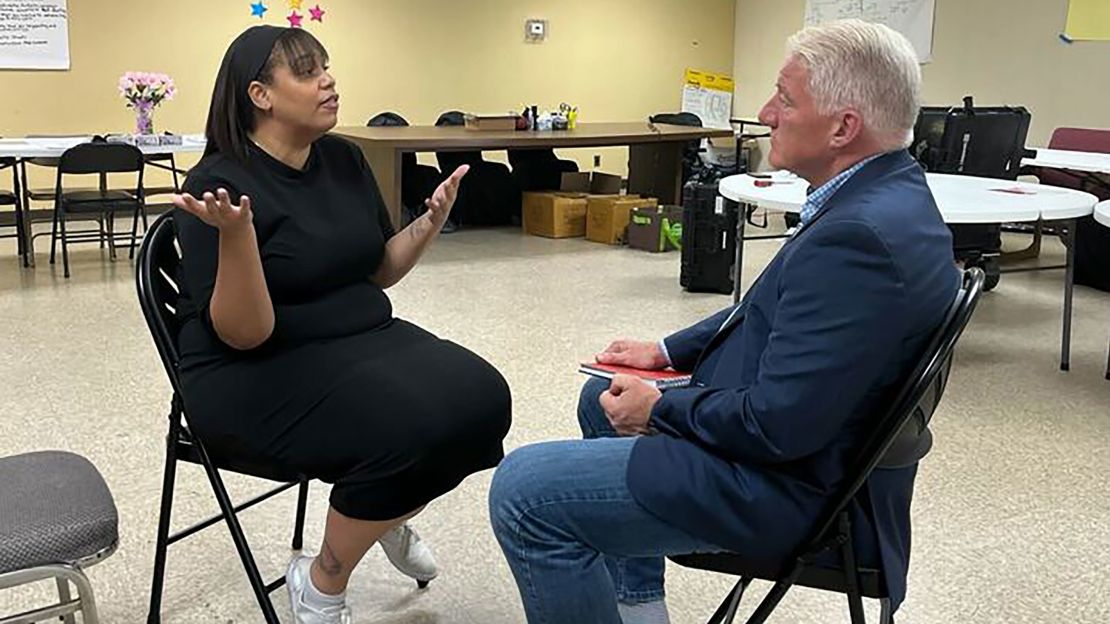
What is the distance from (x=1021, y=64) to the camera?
7.86 m

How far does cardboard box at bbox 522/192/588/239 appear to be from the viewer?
7.16 metres

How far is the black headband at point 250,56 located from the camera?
2.00 m

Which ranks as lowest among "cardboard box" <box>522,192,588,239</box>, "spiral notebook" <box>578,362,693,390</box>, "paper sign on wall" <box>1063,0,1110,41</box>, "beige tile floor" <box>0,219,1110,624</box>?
"beige tile floor" <box>0,219,1110,624</box>

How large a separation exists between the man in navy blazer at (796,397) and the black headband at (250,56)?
0.94m

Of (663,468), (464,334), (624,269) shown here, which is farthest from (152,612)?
(624,269)

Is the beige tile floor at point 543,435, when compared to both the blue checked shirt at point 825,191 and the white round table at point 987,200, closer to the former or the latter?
the white round table at point 987,200

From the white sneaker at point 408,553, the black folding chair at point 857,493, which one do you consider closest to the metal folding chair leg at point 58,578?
the white sneaker at point 408,553

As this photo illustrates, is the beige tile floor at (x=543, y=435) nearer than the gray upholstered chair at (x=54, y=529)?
No

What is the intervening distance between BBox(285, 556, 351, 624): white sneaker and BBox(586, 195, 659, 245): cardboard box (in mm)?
5019

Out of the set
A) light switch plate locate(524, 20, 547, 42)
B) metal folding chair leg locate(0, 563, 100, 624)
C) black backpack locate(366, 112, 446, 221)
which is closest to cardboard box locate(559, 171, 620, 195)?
black backpack locate(366, 112, 446, 221)

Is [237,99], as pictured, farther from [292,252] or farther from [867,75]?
[867,75]

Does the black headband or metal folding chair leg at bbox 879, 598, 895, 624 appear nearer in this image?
metal folding chair leg at bbox 879, 598, 895, 624

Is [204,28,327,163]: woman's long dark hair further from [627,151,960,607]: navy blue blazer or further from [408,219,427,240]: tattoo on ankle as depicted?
[627,151,960,607]: navy blue blazer

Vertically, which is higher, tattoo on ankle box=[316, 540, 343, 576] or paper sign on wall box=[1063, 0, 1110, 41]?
paper sign on wall box=[1063, 0, 1110, 41]
